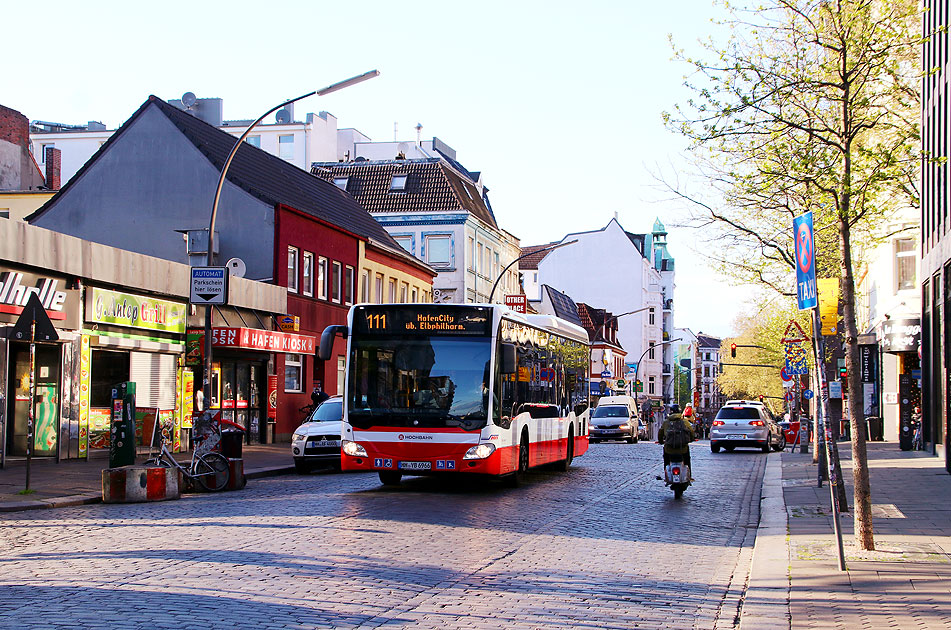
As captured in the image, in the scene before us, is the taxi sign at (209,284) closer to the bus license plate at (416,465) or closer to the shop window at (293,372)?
the bus license plate at (416,465)

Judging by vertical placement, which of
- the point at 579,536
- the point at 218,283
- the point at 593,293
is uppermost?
the point at 593,293

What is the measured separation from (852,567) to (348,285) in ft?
111

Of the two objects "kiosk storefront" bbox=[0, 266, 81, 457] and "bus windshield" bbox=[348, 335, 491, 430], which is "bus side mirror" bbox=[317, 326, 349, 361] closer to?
"bus windshield" bbox=[348, 335, 491, 430]

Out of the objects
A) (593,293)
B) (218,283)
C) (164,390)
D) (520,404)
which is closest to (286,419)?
(164,390)

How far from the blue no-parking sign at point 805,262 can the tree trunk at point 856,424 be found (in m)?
0.91

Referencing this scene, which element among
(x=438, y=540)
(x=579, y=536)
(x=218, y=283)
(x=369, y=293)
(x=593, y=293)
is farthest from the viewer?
(x=593, y=293)

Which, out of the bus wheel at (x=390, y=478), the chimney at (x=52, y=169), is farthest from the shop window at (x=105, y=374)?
the chimney at (x=52, y=169)

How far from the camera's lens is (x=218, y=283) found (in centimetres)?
2161

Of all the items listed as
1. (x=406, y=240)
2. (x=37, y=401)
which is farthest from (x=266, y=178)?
(x=406, y=240)

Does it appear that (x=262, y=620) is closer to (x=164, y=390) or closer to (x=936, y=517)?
(x=936, y=517)

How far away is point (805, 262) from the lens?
1047 cm

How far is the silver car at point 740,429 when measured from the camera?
36781 millimetres

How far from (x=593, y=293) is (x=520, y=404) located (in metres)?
91.4

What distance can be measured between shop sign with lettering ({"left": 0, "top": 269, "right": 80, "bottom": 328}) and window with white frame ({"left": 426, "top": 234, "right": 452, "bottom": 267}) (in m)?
37.3
